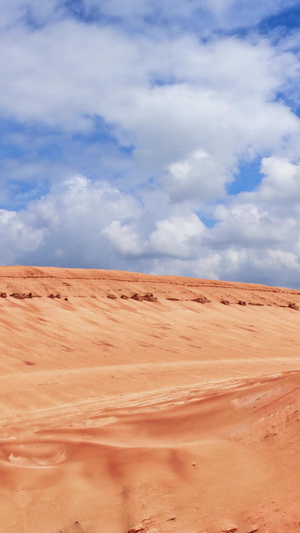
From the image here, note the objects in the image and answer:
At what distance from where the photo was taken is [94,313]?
69.4ft

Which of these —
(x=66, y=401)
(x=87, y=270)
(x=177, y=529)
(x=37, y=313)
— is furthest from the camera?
(x=87, y=270)

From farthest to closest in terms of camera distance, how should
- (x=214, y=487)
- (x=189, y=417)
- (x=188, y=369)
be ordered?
(x=188, y=369), (x=189, y=417), (x=214, y=487)

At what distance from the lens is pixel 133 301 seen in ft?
81.5

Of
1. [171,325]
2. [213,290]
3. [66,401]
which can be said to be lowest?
[66,401]

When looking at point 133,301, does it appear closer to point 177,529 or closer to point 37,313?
point 37,313

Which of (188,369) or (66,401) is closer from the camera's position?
(66,401)

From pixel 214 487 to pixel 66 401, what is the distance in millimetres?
6049

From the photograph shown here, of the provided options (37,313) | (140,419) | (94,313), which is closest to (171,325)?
(94,313)

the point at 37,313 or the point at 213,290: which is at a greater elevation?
the point at 213,290

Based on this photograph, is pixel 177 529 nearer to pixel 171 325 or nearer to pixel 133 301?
pixel 171 325

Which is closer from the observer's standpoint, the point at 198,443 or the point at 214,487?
the point at 214,487

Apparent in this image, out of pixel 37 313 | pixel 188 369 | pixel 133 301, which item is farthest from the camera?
pixel 133 301

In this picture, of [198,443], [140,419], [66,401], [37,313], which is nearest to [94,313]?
[37,313]

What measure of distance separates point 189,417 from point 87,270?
22856mm
